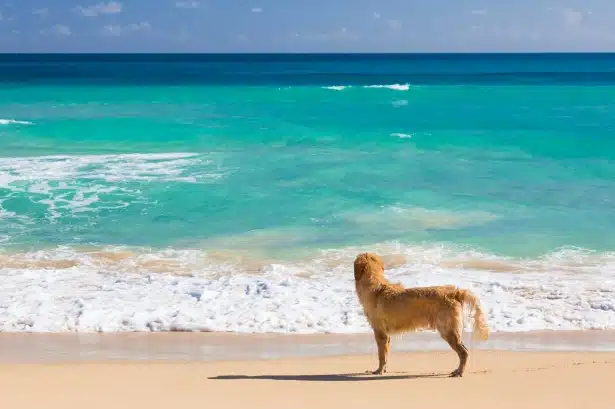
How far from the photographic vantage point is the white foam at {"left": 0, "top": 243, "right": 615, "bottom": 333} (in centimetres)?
907

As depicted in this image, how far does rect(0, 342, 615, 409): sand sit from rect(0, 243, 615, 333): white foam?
1.59 metres

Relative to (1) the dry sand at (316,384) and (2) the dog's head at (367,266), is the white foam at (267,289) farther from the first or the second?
(2) the dog's head at (367,266)

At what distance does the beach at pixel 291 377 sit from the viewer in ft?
18.8

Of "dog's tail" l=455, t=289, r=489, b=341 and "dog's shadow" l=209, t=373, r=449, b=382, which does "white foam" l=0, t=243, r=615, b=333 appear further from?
"dog's tail" l=455, t=289, r=489, b=341

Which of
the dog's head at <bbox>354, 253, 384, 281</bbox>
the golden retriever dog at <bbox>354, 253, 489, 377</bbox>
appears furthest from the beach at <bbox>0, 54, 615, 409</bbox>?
the dog's head at <bbox>354, 253, 384, 281</bbox>

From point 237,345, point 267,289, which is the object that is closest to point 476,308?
point 237,345

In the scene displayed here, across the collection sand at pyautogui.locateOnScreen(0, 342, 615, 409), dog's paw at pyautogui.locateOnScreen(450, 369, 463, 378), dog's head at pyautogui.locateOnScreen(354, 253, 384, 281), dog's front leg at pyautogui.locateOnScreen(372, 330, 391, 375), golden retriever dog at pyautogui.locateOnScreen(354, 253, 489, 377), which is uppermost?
dog's head at pyautogui.locateOnScreen(354, 253, 384, 281)

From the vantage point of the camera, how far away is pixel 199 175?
67.6 feet

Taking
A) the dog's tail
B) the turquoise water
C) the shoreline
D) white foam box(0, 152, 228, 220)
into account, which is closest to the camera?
the dog's tail

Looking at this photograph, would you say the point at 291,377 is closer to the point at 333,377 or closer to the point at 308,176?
the point at 333,377

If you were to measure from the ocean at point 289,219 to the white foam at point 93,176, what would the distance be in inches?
3.3

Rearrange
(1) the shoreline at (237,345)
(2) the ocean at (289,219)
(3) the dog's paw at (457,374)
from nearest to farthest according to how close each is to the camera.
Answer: (3) the dog's paw at (457,374)
(1) the shoreline at (237,345)
(2) the ocean at (289,219)

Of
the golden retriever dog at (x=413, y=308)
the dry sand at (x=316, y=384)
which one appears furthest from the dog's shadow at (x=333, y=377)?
the golden retriever dog at (x=413, y=308)

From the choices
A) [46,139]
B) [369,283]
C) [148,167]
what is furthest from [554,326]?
[46,139]
